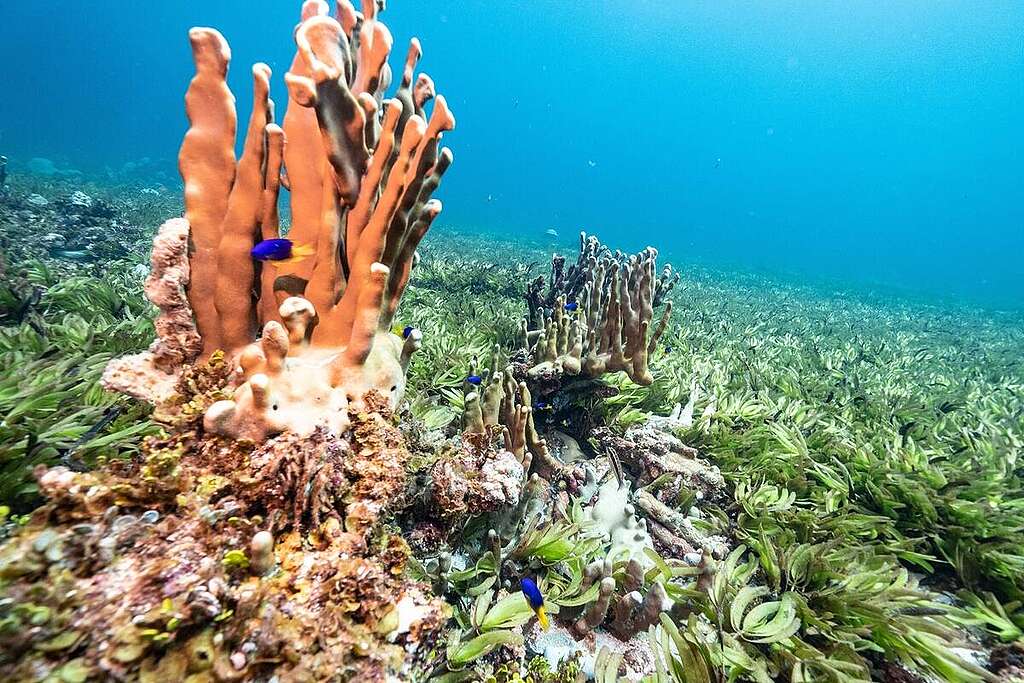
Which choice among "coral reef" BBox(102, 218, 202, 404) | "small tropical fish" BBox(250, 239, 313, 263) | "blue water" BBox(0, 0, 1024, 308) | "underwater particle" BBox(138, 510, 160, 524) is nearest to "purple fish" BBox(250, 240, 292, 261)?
"small tropical fish" BBox(250, 239, 313, 263)

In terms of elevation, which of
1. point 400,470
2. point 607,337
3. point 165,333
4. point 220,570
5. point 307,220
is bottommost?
point 220,570

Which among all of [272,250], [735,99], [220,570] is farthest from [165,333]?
[735,99]

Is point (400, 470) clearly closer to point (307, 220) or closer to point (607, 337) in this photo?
point (307, 220)

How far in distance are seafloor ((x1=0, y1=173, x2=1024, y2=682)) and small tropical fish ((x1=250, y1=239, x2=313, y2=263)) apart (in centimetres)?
64

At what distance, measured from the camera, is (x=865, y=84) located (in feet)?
490

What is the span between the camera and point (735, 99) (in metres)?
181

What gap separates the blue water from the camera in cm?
12138

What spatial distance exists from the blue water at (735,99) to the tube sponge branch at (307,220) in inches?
4327

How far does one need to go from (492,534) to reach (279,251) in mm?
1988

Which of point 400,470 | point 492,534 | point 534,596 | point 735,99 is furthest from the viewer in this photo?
point 735,99

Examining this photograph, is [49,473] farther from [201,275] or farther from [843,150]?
[843,150]

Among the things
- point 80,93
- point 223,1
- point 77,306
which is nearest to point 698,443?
point 77,306

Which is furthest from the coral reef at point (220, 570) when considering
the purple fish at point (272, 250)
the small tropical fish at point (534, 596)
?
the purple fish at point (272, 250)

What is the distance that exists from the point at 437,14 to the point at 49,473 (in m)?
198
